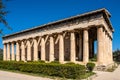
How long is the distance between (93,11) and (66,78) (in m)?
16.4

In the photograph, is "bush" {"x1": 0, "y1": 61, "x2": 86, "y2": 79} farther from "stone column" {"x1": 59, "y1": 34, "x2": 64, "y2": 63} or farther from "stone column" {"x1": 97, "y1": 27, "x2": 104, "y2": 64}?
"stone column" {"x1": 97, "y1": 27, "x2": 104, "y2": 64}

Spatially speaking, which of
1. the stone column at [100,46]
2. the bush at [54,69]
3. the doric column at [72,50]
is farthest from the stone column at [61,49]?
the bush at [54,69]

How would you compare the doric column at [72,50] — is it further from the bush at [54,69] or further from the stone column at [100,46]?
the bush at [54,69]

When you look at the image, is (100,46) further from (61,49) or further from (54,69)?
(54,69)

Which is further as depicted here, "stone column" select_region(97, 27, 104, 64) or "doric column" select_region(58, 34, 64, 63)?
"doric column" select_region(58, 34, 64, 63)

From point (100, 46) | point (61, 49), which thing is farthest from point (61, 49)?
point (100, 46)

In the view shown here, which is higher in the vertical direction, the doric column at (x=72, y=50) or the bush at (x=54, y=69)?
the doric column at (x=72, y=50)

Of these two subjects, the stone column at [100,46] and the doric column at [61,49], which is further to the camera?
the doric column at [61,49]

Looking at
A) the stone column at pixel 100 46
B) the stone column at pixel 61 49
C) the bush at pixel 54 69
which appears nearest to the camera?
the bush at pixel 54 69

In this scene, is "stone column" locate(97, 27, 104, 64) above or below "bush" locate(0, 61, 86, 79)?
above

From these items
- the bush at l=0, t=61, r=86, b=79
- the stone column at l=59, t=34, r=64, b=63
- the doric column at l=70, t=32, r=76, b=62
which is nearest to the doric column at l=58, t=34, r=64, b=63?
the stone column at l=59, t=34, r=64, b=63

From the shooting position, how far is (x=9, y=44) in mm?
56469

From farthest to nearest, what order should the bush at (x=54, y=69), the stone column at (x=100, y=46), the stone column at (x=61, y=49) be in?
the stone column at (x=61, y=49) → the stone column at (x=100, y=46) → the bush at (x=54, y=69)

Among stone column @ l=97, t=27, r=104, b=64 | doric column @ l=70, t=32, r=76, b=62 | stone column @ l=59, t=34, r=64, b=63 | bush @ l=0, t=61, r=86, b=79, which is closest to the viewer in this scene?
bush @ l=0, t=61, r=86, b=79
